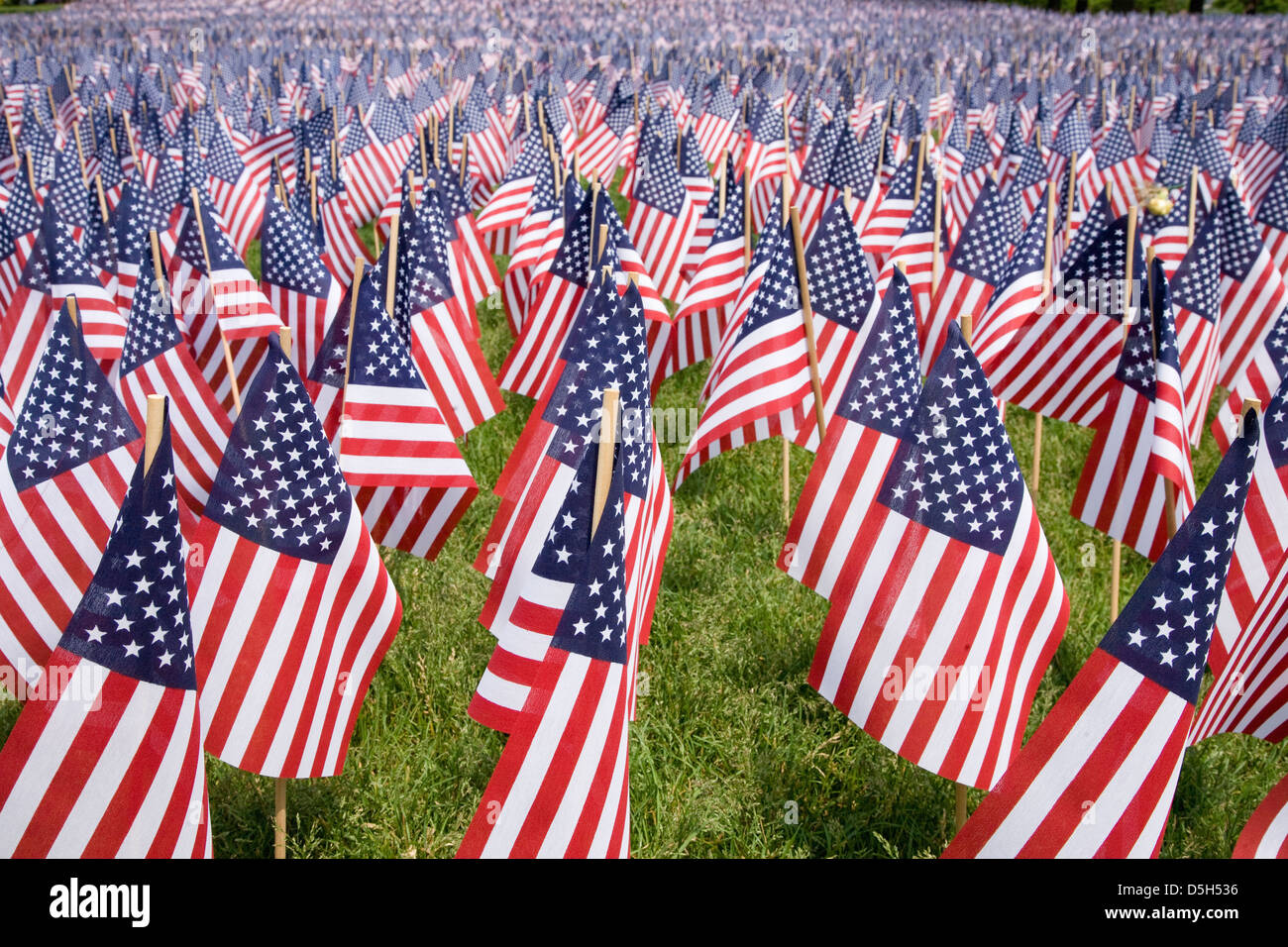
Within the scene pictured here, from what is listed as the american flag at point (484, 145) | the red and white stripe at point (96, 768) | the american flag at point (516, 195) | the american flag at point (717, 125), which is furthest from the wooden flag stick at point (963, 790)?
the american flag at point (717, 125)

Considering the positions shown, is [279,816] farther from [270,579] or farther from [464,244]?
[464,244]

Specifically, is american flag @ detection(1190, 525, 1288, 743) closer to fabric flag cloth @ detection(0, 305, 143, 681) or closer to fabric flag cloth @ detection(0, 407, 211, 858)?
fabric flag cloth @ detection(0, 407, 211, 858)

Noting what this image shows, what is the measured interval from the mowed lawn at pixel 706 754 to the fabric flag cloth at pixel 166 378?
1380 mm

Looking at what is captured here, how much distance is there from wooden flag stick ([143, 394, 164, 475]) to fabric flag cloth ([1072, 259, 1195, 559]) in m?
4.15

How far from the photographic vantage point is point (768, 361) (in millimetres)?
6227

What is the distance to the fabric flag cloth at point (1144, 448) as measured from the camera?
5.16 meters

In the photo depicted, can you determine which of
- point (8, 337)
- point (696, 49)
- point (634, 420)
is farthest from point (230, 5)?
point (634, 420)

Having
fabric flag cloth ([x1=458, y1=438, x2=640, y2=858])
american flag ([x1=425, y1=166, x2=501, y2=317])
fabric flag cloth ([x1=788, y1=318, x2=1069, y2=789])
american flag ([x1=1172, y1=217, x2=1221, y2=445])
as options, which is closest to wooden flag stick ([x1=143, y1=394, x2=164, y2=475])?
fabric flag cloth ([x1=458, y1=438, x2=640, y2=858])

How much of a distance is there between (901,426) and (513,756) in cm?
238

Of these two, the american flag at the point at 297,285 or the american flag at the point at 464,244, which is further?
the american flag at the point at 464,244

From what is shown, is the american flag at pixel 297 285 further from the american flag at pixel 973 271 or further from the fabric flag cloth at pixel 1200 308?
the fabric flag cloth at pixel 1200 308

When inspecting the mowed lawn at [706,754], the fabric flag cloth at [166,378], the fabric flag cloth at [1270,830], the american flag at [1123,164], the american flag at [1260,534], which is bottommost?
the mowed lawn at [706,754]

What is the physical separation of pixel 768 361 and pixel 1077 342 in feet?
6.20
